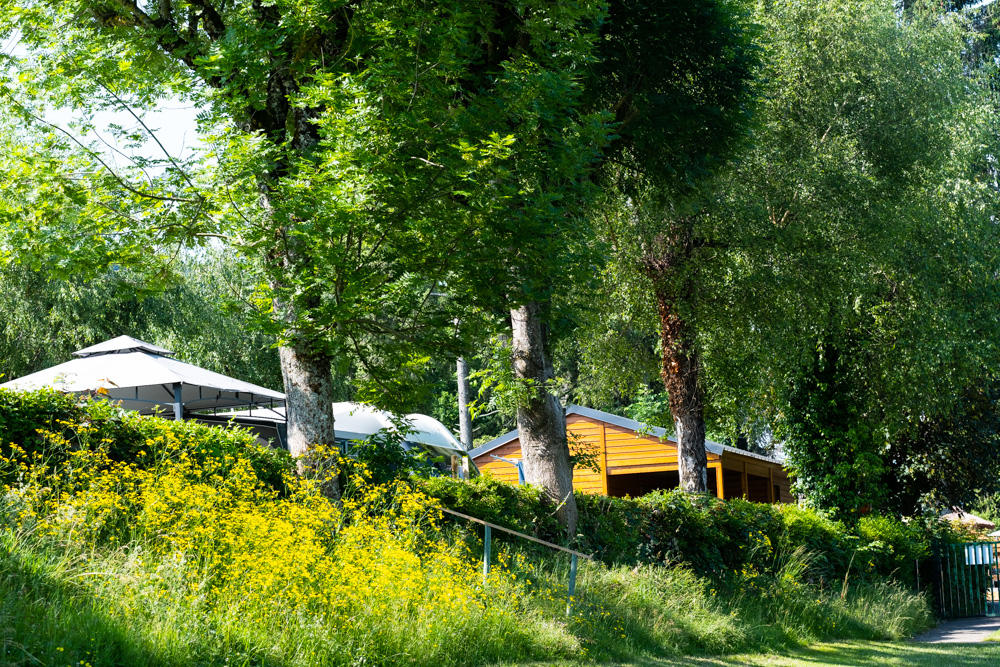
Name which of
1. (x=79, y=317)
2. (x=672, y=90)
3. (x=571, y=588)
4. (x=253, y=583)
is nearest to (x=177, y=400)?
(x=571, y=588)

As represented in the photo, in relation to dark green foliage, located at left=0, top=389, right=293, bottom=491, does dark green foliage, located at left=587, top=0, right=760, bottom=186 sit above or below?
above

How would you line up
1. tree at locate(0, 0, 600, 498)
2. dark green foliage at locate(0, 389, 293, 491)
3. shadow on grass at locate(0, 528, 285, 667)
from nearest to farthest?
1. shadow on grass at locate(0, 528, 285, 667)
2. tree at locate(0, 0, 600, 498)
3. dark green foliage at locate(0, 389, 293, 491)

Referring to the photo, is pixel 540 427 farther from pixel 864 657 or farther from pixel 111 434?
pixel 111 434

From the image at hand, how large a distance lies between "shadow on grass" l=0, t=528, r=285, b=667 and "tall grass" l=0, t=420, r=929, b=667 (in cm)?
1

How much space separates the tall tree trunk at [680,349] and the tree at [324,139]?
861cm

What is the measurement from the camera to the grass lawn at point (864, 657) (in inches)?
372

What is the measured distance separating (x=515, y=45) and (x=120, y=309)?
19.4 metres

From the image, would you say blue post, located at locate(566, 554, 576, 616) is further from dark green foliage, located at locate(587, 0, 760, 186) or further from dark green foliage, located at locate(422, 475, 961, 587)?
dark green foliage, located at locate(587, 0, 760, 186)

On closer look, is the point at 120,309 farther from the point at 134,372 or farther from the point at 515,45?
the point at 515,45

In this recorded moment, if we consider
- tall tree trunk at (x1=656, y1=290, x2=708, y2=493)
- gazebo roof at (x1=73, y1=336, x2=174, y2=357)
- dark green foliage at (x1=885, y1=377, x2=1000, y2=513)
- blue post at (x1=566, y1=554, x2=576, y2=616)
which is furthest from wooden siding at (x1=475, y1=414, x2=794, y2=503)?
blue post at (x1=566, y1=554, x2=576, y2=616)

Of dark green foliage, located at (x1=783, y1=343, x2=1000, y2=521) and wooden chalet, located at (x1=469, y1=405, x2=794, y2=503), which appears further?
wooden chalet, located at (x1=469, y1=405, x2=794, y2=503)

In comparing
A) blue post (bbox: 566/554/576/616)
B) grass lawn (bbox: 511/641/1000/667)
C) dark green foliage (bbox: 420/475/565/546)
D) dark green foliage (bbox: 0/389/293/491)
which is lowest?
grass lawn (bbox: 511/641/1000/667)

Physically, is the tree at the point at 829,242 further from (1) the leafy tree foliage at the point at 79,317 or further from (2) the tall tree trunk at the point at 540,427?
(1) the leafy tree foliage at the point at 79,317

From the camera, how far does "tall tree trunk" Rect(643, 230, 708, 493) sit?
57.7 ft
